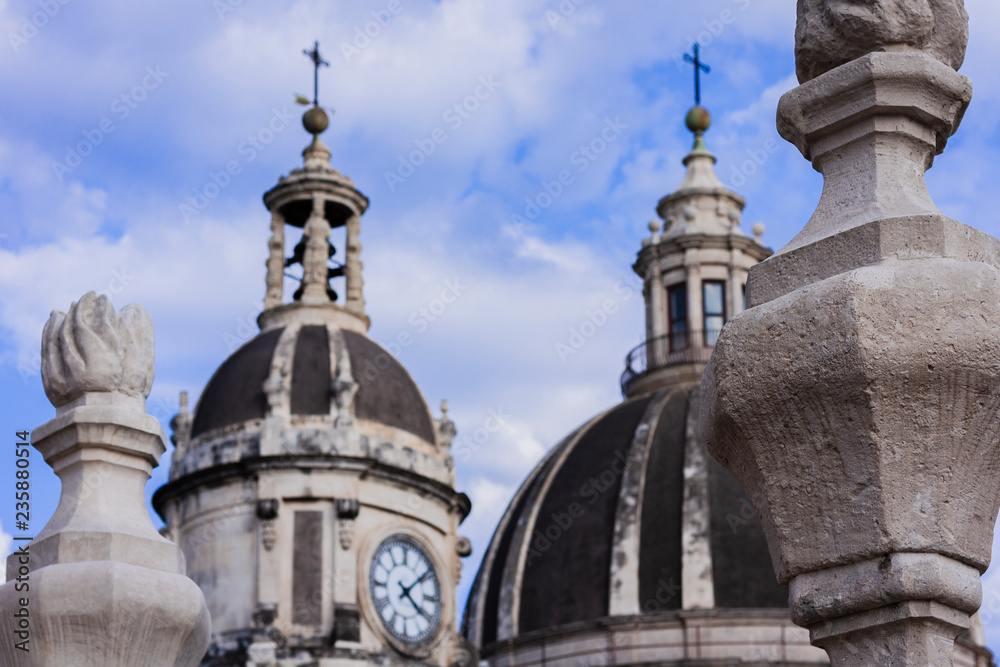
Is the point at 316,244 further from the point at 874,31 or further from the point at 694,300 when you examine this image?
the point at 874,31

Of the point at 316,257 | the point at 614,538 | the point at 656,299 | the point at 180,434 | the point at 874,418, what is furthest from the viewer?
the point at 656,299

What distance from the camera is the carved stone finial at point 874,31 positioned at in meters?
6.73

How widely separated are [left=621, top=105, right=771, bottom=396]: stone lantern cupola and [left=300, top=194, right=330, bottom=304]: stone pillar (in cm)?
1863

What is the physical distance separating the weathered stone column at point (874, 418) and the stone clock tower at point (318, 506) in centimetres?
2521

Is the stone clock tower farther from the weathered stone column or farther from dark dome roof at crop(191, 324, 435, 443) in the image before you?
the weathered stone column

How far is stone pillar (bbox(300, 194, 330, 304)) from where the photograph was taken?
35688 mm

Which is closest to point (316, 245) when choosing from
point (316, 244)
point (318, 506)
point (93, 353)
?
point (316, 244)

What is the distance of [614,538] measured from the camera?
4428 centimetres

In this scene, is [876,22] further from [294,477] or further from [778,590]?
[778,590]

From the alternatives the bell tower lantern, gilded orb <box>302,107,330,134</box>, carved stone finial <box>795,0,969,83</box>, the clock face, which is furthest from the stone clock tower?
carved stone finial <box>795,0,969,83</box>

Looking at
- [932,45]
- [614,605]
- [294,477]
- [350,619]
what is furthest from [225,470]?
[932,45]

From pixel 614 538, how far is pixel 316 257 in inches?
507

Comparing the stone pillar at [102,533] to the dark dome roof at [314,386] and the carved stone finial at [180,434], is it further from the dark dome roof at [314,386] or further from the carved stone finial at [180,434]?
the carved stone finial at [180,434]

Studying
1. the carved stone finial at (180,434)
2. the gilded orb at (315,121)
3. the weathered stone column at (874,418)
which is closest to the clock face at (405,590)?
the carved stone finial at (180,434)
